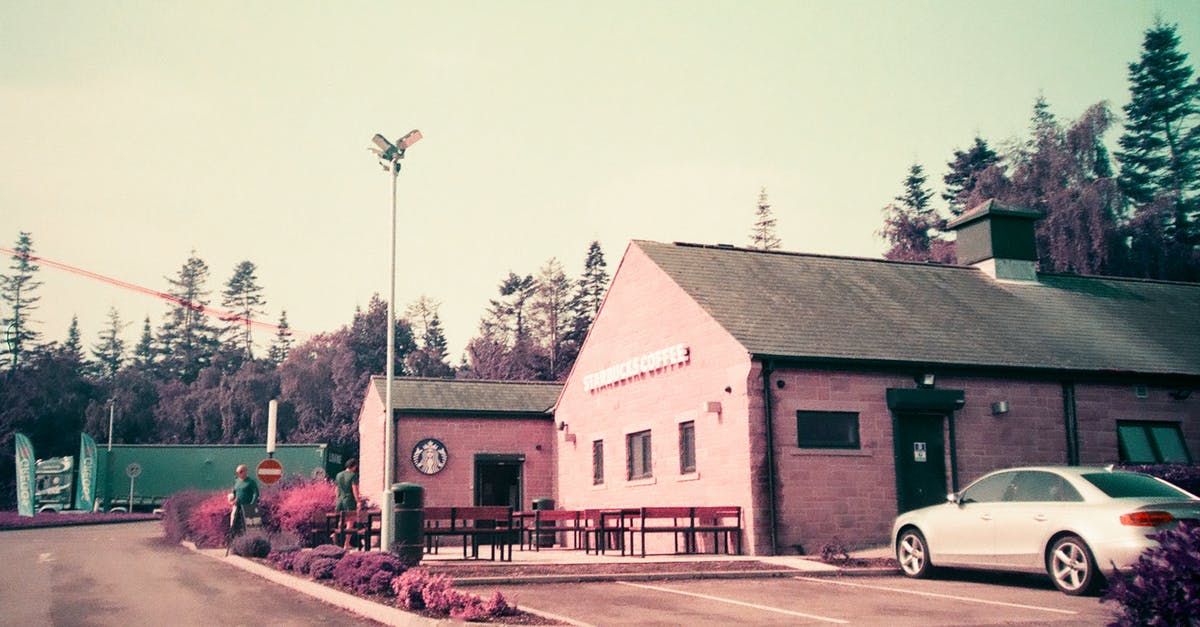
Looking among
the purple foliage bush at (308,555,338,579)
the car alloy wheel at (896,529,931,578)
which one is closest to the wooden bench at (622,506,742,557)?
the car alloy wheel at (896,529,931,578)

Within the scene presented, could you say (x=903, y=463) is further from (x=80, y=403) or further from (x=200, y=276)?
(x=200, y=276)

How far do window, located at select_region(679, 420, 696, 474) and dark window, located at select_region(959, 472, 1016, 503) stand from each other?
849cm

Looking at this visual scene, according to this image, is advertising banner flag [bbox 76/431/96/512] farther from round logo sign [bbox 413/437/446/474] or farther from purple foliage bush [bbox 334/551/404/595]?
purple foliage bush [bbox 334/551/404/595]

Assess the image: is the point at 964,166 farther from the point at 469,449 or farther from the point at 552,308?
the point at 469,449

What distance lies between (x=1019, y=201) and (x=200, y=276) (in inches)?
3674

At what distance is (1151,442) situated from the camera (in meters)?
23.1

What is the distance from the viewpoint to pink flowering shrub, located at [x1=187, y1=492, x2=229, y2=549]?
2425cm

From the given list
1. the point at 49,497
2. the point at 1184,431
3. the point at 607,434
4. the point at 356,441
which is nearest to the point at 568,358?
the point at 356,441

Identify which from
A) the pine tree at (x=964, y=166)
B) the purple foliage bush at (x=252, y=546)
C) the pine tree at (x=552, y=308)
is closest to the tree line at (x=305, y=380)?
the pine tree at (x=552, y=308)

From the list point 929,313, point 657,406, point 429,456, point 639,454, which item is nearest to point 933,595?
point 657,406

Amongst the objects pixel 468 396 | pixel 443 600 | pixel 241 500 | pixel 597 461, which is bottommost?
pixel 443 600

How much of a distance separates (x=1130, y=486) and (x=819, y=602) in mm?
4109

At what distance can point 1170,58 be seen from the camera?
2424 inches

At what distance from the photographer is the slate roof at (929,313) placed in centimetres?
2181
